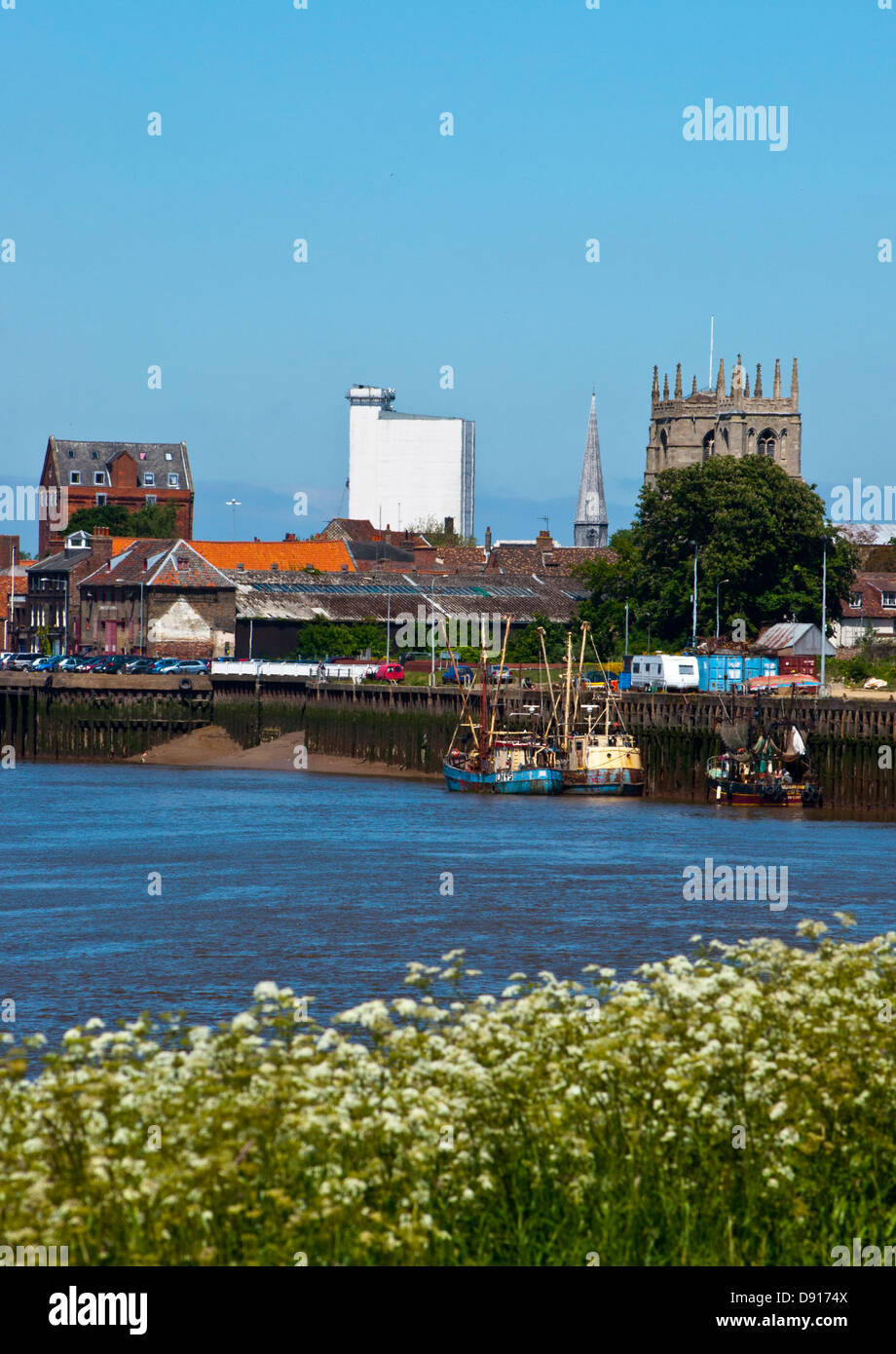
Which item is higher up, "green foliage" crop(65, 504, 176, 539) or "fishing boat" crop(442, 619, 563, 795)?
"green foliage" crop(65, 504, 176, 539)

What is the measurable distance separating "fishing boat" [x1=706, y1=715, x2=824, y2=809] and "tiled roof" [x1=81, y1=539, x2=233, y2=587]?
52.1m

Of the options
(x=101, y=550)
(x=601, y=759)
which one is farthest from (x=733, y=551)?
(x=101, y=550)

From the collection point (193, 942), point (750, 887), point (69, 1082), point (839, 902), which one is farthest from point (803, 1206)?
point (750, 887)

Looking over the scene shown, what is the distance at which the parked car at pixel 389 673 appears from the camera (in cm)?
10319

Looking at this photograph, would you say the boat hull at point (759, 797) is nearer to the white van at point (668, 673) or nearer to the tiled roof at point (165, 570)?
the white van at point (668, 673)

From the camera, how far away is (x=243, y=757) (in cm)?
9706

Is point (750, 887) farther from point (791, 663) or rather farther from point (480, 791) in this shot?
point (791, 663)

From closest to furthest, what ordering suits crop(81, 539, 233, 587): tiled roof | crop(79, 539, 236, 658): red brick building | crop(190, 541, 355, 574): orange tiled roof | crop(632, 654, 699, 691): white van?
crop(632, 654, 699, 691): white van, crop(79, 539, 236, 658): red brick building, crop(81, 539, 233, 587): tiled roof, crop(190, 541, 355, 574): orange tiled roof

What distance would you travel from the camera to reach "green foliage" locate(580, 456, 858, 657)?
105m

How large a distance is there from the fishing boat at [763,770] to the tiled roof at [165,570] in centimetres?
5215

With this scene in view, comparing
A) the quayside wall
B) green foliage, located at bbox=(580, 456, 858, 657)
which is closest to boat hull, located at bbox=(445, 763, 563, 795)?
the quayside wall

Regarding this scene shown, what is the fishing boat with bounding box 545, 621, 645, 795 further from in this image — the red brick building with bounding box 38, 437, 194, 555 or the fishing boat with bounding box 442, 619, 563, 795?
the red brick building with bounding box 38, 437, 194, 555

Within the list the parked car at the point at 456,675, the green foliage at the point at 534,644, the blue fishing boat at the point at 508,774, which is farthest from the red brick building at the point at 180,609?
the blue fishing boat at the point at 508,774

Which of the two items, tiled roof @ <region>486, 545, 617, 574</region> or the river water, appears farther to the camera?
tiled roof @ <region>486, 545, 617, 574</region>
